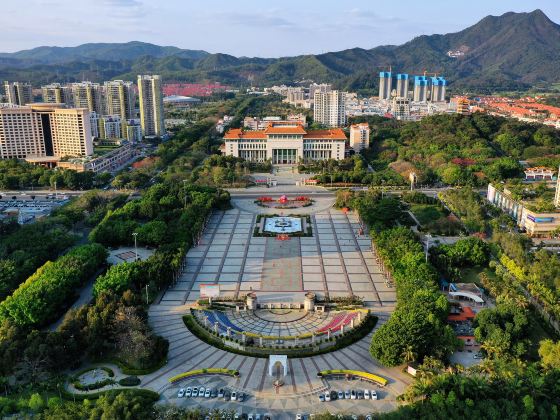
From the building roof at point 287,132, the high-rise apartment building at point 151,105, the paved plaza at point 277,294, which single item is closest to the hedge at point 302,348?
the paved plaza at point 277,294

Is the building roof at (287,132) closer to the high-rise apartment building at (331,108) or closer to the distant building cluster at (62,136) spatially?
the distant building cluster at (62,136)

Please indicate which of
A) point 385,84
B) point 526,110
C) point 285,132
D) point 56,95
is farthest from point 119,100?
point 526,110

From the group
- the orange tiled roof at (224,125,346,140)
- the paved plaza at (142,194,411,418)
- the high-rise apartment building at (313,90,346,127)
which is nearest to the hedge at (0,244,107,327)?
the paved plaza at (142,194,411,418)

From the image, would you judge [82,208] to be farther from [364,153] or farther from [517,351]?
[364,153]

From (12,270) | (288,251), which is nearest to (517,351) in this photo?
(288,251)

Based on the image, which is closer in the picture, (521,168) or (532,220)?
(532,220)

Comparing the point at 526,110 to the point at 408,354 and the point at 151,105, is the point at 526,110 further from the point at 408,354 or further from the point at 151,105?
the point at 408,354
